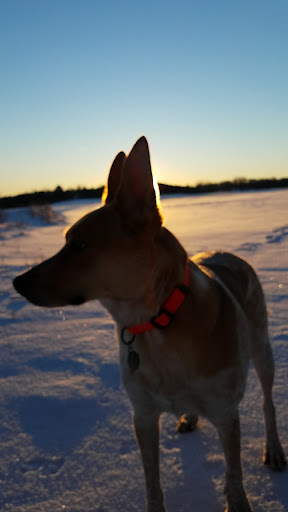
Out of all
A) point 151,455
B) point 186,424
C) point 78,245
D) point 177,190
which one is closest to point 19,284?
point 78,245

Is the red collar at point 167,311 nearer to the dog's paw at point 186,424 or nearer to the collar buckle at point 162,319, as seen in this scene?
the collar buckle at point 162,319

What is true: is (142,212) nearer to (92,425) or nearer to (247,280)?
(247,280)

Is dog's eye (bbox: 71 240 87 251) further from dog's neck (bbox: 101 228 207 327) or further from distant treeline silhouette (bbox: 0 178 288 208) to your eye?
distant treeline silhouette (bbox: 0 178 288 208)

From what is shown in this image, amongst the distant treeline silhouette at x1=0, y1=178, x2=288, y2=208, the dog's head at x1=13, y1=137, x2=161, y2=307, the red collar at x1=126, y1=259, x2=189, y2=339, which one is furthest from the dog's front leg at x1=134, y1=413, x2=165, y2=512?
the distant treeline silhouette at x1=0, y1=178, x2=288, y2=208

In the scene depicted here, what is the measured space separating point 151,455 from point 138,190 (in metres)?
1.36

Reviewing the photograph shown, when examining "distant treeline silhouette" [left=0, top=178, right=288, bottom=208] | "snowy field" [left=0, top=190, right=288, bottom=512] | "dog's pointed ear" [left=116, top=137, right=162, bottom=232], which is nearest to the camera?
"dog's pointed ear" [left=116, top=137, right=162, bottom=232]

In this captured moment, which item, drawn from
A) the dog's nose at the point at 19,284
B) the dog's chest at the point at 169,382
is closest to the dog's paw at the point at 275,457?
the dog's chest at the point at 169,382

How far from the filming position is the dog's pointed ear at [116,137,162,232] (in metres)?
1.77

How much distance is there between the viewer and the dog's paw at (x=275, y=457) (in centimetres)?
235

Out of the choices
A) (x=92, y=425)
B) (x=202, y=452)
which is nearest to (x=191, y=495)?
(x=202, y=452)

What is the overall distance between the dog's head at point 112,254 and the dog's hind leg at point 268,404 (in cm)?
121

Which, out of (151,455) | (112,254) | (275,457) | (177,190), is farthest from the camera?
(177,190)

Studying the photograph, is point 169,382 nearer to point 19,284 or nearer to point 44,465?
point 19,284

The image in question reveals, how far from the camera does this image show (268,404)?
2.51 meters
